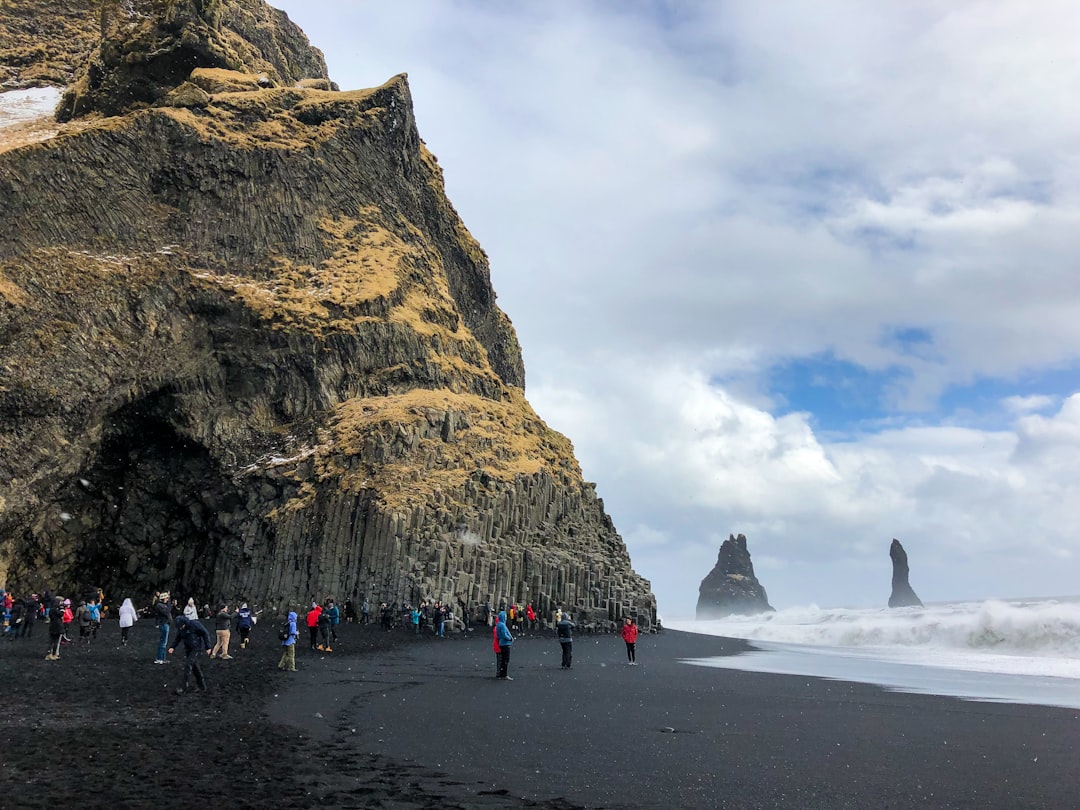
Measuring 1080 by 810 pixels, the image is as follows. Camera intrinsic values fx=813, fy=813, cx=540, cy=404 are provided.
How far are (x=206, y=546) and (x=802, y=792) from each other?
50244 millimetres

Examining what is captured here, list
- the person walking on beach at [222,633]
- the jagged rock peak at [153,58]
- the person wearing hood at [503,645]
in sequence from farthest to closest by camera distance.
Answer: the jagged rock peak at [153,58] < the person walking on beach at [222,633] < the person wearing hood at [503,645]

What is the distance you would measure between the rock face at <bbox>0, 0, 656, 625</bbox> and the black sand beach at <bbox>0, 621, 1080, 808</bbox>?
23.7 metres

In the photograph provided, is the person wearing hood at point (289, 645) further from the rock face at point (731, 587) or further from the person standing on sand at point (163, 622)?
the rock face at point (731, 587)

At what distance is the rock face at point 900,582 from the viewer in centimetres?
16575

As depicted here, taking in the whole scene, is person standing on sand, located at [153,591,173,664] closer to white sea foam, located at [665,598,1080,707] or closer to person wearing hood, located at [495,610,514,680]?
person wearing hood, located at [495,610,514,680]

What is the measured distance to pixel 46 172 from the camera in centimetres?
5591

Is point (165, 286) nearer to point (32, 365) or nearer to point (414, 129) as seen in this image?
point (32, 365)

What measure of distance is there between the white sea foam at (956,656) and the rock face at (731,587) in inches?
3939

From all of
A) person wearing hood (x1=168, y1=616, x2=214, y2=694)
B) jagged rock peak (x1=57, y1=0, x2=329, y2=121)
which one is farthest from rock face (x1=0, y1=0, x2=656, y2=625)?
person wearing hood (x1=168, y1=616, x2=214, y2=694)

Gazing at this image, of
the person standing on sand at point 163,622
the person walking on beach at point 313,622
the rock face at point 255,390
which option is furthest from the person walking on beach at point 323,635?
the rock face at point 255,390

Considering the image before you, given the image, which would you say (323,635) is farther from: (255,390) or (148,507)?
(148,507)

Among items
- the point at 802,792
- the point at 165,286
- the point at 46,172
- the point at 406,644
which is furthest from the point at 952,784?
the point at 46,172

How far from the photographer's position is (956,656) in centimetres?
4819

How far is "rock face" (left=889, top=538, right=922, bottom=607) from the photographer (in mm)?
165750
